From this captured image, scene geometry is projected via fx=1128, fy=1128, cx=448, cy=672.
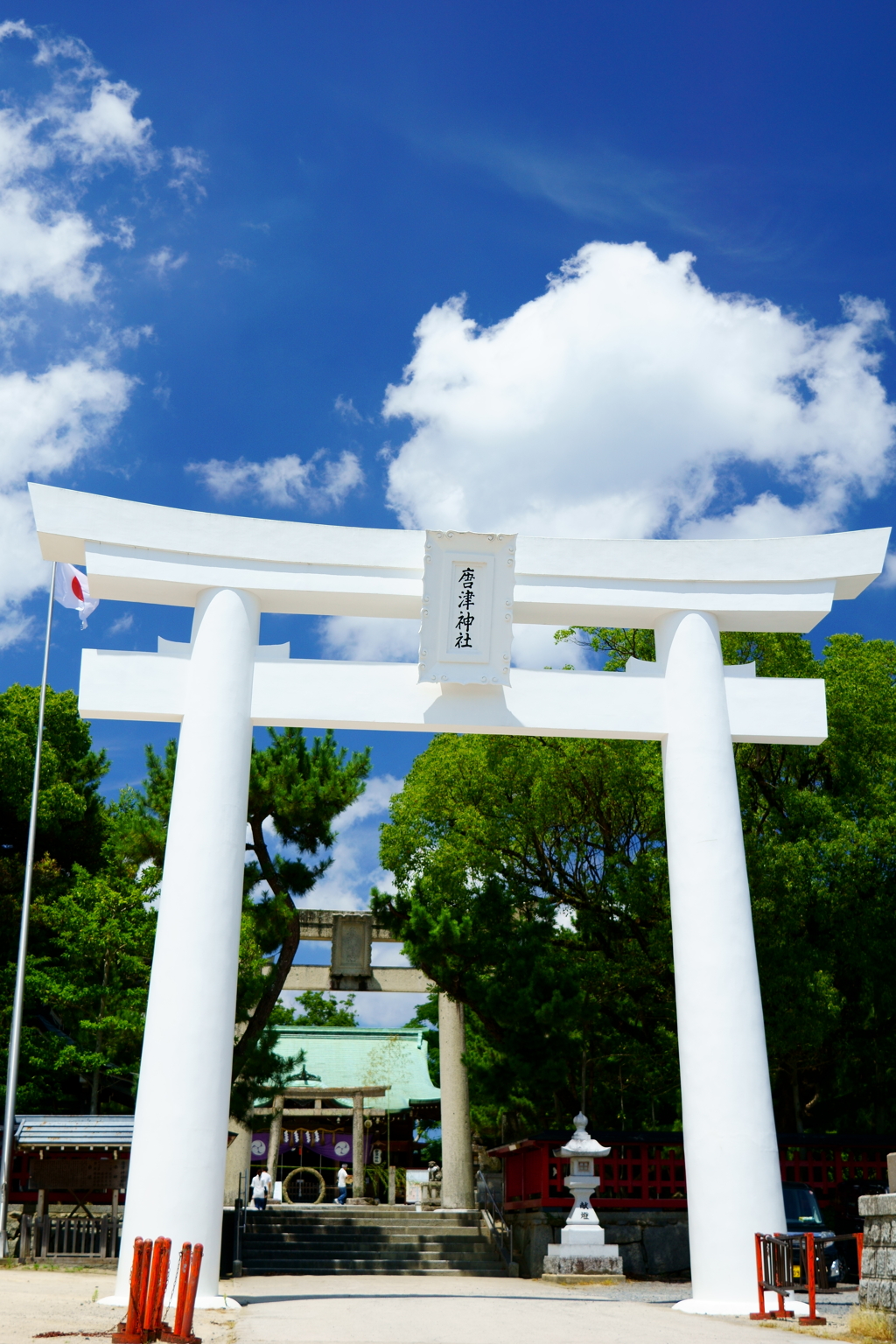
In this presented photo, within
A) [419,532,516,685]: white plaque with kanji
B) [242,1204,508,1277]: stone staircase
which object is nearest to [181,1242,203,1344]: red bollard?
[419,532,516,685]: white plaque with kanji

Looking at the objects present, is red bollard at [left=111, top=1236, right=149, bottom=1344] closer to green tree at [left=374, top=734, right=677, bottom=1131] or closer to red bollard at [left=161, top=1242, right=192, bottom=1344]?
red bollard at [left=161, top=1242, right=192, bottom=1344]

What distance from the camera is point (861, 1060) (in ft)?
49.0

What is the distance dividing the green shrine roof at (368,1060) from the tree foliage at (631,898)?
7.79 meters

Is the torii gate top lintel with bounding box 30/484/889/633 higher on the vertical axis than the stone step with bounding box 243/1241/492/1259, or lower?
higher

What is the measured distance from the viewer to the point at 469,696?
9969mm

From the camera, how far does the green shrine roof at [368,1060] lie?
24.4 m

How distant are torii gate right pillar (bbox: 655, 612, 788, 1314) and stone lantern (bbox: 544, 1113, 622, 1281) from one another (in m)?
3.34

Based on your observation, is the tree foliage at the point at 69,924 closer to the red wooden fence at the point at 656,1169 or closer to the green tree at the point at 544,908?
the green tree at the point at 544,908

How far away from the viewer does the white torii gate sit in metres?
8.66

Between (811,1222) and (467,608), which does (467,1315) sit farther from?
(467,608)

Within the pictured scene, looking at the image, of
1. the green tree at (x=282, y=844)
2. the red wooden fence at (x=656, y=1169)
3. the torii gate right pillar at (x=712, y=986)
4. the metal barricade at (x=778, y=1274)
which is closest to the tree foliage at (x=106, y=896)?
the green tree at (x=282, y=844)

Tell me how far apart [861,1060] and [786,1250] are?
8162 millimetres

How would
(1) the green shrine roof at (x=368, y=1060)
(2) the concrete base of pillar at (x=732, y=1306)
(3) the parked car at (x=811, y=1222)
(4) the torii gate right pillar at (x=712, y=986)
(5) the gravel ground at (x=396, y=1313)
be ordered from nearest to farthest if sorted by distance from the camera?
(5) the gravel ground at (x=396, y=1313) < (2) the concrete base of pillar at (x=732, y=1306) < (4) the torii gate right pillar at (x=712, y=986) < (3) the parked car at (x=811, y=1222) < (1) the green shrine roof at (x=368, y=1060)

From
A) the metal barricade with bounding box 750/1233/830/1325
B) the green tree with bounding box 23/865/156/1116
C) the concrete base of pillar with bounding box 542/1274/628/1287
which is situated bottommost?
the concrete base of pillar with bounding box 542/1274/628/1287
